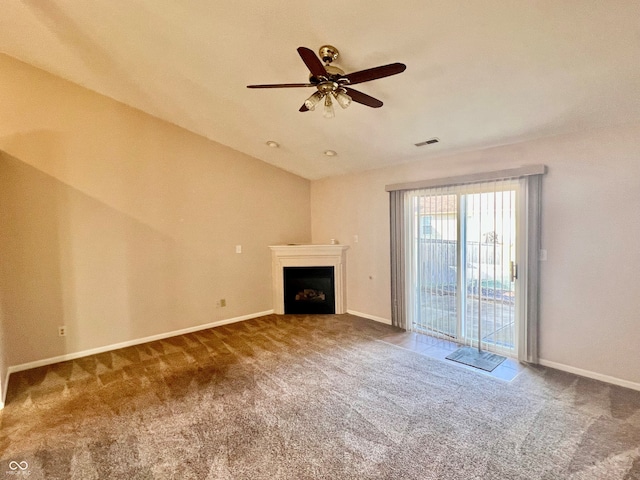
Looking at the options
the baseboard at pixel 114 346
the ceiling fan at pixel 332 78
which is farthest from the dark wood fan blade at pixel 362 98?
the baseboard at pixel 114 346

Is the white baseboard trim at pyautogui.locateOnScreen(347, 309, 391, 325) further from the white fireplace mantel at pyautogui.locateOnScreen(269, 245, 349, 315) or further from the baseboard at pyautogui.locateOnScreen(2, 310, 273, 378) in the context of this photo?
the baseboard at pyautogui.locateOnScreen(2, 310, 273, 378)

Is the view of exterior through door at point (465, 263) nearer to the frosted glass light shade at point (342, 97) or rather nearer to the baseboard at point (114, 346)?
the frosted glass light shade at point (342, 97)

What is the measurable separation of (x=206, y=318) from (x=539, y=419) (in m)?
4.20

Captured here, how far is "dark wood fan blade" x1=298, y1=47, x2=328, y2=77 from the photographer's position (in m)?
1.80

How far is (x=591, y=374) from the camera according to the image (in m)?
2.96

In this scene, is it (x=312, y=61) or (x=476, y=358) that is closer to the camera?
(x=312, y=61)

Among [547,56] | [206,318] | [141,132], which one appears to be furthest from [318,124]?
[206,318]

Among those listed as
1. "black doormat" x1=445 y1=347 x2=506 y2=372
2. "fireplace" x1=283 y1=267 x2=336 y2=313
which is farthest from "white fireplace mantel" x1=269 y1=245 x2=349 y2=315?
"black doormat" x1=445 y1=347 x2=506 y2=372

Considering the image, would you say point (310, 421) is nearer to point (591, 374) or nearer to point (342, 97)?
point (342, 97)

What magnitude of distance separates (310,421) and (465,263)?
264 centimetres

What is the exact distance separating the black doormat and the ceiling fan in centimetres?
285


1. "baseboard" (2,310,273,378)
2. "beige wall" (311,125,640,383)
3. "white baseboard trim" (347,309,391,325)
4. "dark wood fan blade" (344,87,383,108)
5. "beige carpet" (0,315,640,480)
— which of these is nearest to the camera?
"beige carpet" (0,315,640,480)

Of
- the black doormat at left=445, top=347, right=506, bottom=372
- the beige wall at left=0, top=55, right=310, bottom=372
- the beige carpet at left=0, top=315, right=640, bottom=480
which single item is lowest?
the black doormat at left=445, top=347, right=506, bottom=372

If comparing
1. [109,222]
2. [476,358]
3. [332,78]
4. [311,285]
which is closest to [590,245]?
[476,358]
